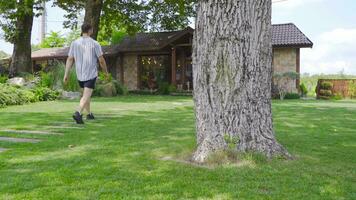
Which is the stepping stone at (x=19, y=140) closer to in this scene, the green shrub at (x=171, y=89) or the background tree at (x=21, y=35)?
the background tree at (x=21, y=35)

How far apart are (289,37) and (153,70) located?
28.3ft

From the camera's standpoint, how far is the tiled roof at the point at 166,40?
22.0 m

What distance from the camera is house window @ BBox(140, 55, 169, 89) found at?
1009 inches

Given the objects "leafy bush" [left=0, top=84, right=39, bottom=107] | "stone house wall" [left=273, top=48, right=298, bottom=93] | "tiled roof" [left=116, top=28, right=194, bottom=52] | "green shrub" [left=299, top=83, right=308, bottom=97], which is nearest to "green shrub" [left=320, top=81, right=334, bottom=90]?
"green shrub" [left=299, top=83, right=308, bottom=97]

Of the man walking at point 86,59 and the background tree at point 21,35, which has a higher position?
the background tree at point 21,35

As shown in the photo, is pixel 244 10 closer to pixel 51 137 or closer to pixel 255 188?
pixel 255 188

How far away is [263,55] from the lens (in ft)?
12.8

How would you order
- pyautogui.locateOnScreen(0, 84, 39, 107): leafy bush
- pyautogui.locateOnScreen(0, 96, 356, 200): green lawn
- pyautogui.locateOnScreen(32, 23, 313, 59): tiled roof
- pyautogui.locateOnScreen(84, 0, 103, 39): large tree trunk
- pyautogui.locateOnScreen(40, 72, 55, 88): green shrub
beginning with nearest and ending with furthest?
pyautogui.locateOnScreen(0, 96, 356, 200): green lawn → pyautogui.locateOnScreen(0, 84, 39, 107): leafy bush → pyautogui.locateOnScreen(40, 72, 55, 88): green shrub → pyautogui.locateOnScreen(84, 0, 103, 39): large tree trunk → pyautogui.locateOnScreen(32, 23, 313, 59): tiled roof

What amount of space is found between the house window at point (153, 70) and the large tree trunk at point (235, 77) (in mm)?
21204

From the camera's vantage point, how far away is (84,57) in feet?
22.5

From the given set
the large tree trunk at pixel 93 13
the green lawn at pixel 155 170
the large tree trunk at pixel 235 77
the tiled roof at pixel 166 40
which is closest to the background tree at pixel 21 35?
the large tree trunk at pixel 93 13

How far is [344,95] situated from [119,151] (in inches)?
784

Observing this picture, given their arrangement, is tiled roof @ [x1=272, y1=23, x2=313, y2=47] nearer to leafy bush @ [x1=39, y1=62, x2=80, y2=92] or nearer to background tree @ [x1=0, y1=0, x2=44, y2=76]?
leafy bush @ [x1=39, y1=62, x2=80, y2=92]

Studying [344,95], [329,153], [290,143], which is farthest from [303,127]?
[344,95]
